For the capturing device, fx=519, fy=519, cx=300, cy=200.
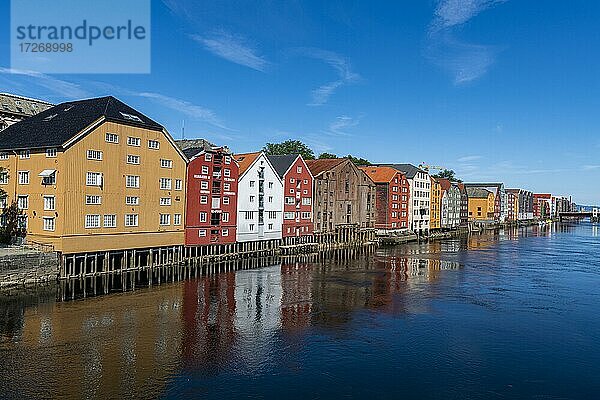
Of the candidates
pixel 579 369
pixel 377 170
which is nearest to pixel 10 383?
pixel 579 369

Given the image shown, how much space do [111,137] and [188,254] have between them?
40.6 ft

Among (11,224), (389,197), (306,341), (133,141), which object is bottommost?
(306,341)

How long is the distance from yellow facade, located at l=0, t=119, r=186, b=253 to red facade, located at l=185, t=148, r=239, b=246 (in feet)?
7.43

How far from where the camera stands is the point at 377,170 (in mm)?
81375

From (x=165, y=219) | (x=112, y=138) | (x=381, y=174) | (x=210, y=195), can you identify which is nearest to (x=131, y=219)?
(x=165, y=219)

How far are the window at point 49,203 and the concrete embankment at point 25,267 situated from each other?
118 inches

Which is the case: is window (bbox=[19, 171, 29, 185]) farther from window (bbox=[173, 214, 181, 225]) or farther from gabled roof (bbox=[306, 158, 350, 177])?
gabled roof (bbox=[306, 158, 350, 177])

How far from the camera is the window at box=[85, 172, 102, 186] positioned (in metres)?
35.5

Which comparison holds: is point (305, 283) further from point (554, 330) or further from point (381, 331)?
point (554, 330)

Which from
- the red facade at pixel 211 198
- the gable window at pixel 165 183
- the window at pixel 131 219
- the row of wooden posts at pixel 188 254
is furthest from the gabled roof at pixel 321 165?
the window at pixel 131 219

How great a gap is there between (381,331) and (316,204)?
38257mm

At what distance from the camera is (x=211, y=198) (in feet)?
151

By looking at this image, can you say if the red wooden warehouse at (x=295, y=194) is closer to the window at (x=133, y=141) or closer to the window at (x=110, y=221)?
the window at (x=133, y=141)

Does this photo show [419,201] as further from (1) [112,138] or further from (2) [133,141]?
(1) [112,138]
